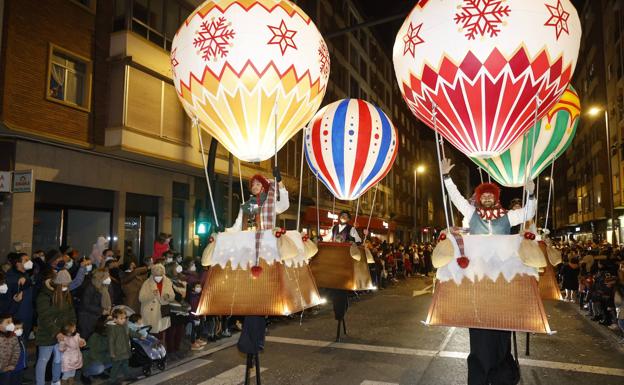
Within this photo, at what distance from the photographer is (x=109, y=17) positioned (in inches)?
579

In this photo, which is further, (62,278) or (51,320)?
(62,278)

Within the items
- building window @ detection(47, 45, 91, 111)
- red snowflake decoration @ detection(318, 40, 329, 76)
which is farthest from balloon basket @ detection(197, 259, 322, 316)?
building window @ detection(47, 45, 91, 111)

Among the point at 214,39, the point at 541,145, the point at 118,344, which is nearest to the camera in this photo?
the point at 214,39

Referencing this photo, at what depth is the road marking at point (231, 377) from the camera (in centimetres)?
702

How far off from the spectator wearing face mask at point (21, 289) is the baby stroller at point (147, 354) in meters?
1.74

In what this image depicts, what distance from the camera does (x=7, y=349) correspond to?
235 inches

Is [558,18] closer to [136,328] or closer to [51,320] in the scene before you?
[136,328]

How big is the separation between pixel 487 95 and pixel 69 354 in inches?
257

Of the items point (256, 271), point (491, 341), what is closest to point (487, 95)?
point (491, 341)

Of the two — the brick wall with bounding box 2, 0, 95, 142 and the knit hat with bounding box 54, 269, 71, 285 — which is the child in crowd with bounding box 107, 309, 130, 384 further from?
the brick wall with bounding box 2, 0, 95, 142

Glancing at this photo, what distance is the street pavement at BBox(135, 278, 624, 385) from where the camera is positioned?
7160 millimetres

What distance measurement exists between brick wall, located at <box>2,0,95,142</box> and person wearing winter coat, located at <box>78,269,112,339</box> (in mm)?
5859

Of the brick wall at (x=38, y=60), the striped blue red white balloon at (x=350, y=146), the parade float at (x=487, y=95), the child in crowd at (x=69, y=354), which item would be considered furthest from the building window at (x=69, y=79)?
the parade float at (x=487, y=95)

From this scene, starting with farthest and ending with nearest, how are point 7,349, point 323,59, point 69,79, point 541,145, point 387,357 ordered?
point 69,79, point 387,357, point 541,145, point 323,59, point 7,349
